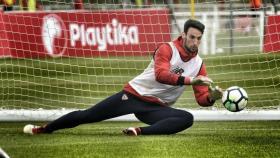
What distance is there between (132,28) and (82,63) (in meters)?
3.43

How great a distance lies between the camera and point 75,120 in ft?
22.6

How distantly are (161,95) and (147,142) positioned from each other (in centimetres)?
47

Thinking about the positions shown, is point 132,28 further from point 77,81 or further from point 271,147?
point 271,147

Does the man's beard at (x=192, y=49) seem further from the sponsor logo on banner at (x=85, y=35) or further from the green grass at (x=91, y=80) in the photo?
the sponsor logo on banner at (x=85, y=35)

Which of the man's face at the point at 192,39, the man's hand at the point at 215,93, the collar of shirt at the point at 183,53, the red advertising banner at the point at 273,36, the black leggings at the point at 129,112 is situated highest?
the man's face at the point at 192,39

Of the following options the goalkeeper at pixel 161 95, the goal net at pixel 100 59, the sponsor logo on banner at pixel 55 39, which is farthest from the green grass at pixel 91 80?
the goalkeeper at pixel 161 95

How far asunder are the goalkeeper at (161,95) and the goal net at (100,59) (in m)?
0.94

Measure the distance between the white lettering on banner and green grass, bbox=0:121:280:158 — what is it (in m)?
9.68

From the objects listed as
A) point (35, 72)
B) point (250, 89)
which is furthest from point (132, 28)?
point (250, 89)

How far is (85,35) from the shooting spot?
17.7 m

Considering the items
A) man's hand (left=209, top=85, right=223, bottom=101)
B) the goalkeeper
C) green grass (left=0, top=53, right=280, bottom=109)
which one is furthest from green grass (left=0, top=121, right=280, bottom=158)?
green grass (left=0, top=53, right=280, bottom=109)

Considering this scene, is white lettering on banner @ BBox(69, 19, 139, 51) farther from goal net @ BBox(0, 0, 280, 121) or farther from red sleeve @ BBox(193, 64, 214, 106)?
red sleeve @ BBox(193, 64, 214, 106)

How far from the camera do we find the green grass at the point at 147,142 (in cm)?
611

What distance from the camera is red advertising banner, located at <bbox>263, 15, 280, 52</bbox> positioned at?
12887mm
